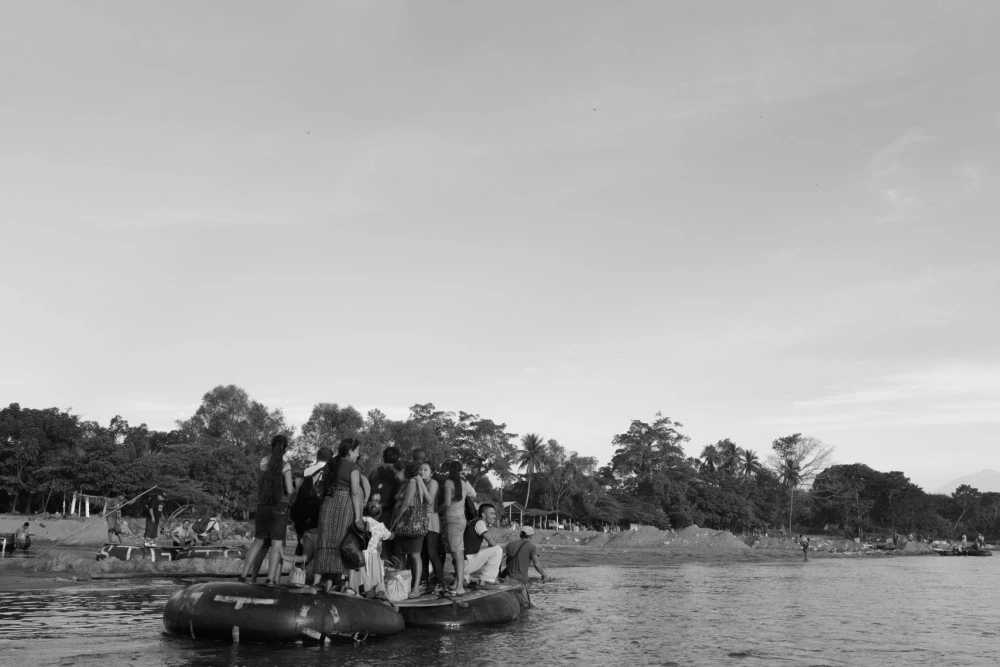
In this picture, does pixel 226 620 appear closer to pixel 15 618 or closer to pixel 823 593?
pixel 15 618

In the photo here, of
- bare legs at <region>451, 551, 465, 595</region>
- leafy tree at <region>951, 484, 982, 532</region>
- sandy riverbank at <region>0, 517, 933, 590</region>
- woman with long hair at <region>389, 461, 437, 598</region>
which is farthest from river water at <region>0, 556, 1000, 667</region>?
leafy tree at <region>951, 484, 982, 532</region>

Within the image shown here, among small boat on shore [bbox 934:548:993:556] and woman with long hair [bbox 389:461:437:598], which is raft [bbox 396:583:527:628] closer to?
woman with long hair [bbox 389:461:437:598]

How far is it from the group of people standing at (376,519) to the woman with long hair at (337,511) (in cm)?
1

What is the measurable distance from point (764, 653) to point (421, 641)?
13.9 feet

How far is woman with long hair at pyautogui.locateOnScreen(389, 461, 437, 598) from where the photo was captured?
1055 cm

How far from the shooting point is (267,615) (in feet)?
28.0

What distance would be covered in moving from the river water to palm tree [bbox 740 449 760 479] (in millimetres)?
86882

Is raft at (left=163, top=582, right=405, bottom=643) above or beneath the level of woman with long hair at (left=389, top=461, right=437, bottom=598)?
beneath

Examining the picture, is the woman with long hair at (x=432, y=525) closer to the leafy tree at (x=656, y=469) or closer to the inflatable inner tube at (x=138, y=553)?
the inflatable inner tube at (x=138, y=553)

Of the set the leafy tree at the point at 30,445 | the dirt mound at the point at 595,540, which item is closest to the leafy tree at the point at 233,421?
the leafy tree at the point at 30,445

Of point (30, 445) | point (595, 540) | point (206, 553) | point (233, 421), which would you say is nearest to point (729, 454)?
point (595, 540)

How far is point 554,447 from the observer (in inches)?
3130

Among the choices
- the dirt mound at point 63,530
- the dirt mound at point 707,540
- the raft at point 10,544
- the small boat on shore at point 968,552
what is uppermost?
the raft at point 10,544

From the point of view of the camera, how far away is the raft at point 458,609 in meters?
10.2
